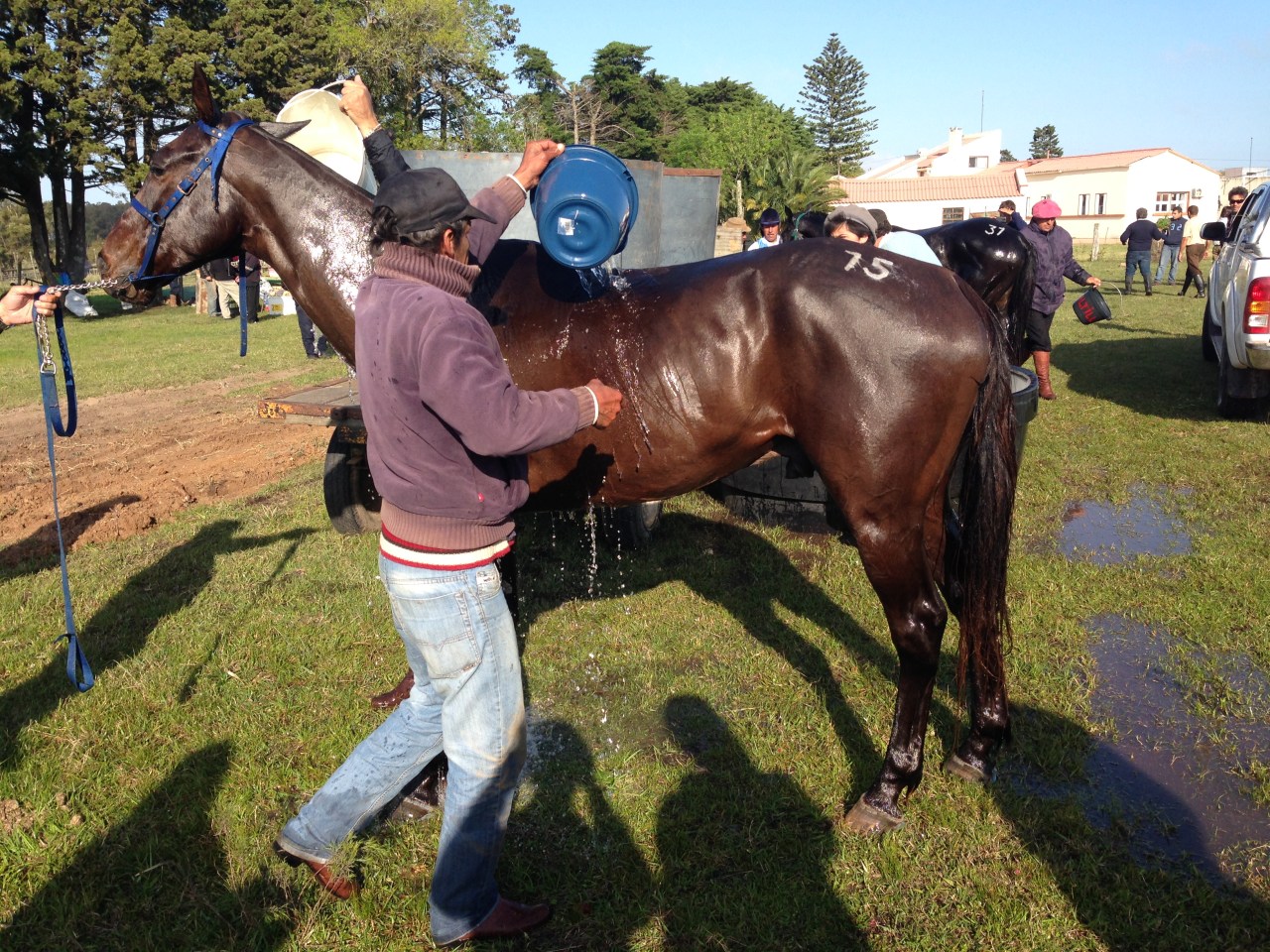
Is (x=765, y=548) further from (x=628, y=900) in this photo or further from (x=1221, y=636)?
(x=628, y=900)

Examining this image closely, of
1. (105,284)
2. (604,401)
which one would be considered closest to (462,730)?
(604,401)

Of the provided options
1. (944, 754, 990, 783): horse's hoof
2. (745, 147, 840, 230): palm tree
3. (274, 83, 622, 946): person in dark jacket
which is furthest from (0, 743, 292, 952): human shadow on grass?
(745, 147, 840, 230): palm tree

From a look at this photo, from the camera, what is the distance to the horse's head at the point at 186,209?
3.60 meters

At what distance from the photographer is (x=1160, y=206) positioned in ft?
202

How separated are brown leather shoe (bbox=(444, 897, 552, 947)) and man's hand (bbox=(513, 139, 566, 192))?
2679 millimetres

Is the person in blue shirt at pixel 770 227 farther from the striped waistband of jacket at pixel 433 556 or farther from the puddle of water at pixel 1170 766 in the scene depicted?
the striped waistband of jacket at pixel 433 556

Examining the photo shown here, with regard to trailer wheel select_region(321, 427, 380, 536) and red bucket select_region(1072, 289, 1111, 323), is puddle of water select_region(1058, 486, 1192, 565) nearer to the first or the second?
red bucket select_region(1072, 289, 1111, 323)

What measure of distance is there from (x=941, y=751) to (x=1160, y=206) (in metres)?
71.3

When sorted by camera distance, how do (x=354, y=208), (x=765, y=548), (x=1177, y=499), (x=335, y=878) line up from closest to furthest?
(x=335, y=878)
(x=354, y=208)
(x=765, y=548)
(x=1177, y=499)

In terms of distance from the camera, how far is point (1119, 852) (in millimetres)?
2947

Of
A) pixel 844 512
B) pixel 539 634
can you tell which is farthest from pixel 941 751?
pixel 539 634

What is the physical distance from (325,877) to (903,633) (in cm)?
213

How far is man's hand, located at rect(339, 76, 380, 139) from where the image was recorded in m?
4.04

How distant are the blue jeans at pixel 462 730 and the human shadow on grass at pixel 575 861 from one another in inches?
11.6
